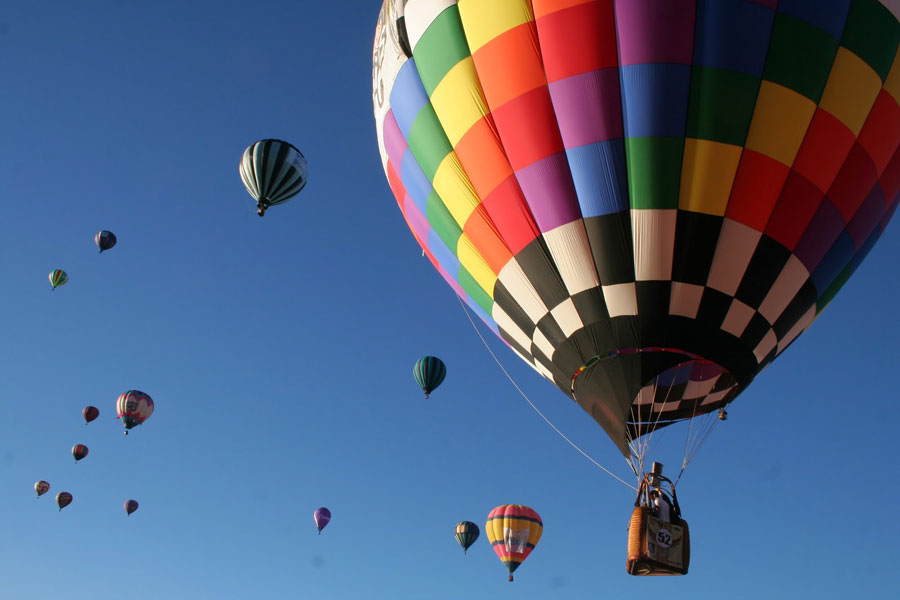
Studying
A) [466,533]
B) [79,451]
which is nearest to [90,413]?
[79,451]

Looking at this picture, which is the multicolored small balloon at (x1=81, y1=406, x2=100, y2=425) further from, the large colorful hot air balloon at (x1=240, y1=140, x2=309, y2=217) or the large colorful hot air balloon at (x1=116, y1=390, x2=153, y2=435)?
the large colorful hot air balloon at (x1=240, y1=140, x2=309, y2=217)

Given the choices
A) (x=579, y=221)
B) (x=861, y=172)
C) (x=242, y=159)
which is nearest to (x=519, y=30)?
(x=579, y=221)

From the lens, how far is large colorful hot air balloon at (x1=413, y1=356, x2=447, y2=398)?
15.1m

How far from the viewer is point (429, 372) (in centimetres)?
1523

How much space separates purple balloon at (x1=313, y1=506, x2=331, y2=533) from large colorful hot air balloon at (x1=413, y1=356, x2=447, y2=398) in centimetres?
718

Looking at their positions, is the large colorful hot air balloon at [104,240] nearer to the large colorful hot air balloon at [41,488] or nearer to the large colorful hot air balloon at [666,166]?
the large colorful hot air balloon at [41,488]

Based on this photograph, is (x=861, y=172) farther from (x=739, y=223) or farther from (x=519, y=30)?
(x=519, y=30)

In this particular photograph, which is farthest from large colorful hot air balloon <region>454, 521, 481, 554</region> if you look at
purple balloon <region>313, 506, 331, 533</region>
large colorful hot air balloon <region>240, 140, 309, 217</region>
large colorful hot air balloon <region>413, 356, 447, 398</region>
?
large colorful hot air balloon <region>240, 140, 309, 217</region>

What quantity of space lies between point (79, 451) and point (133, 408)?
14.8ft

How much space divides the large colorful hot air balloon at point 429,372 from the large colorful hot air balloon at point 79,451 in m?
12.4

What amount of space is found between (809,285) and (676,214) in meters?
1.61

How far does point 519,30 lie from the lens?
22.5 feet

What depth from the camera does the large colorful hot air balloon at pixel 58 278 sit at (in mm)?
21266

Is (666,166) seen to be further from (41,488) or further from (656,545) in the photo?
(41,488)
